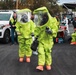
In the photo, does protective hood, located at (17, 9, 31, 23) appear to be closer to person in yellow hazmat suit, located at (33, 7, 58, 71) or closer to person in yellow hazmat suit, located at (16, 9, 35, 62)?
person in yellow hazmat suit, located at (16, 9, 35, 62)

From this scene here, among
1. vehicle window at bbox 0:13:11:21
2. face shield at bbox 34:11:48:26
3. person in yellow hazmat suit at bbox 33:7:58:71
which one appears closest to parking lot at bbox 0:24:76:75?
person in yellow hazmat suit at bbox 33:7:58:71

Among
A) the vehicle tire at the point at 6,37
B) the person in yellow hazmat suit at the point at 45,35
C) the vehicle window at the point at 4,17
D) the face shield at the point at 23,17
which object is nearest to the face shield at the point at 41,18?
the person in yellow hazmat suit at the point at 45,35

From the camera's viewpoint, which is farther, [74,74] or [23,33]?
[23,33]

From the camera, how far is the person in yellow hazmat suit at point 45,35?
31.9ft

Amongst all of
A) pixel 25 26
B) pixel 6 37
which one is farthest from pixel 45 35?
pixel 6 37

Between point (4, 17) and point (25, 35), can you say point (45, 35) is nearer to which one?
point (25, 35)

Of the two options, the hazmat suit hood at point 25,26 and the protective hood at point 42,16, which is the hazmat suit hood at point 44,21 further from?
the hazmat suit hood at point 25,26

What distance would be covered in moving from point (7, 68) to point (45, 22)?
1.77 m

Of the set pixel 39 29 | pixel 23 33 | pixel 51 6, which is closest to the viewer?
pixel 39 29

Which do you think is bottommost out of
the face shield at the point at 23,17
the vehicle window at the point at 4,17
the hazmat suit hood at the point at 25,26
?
the vehicle window at the point at 4,17

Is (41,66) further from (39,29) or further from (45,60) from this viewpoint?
(39,29)

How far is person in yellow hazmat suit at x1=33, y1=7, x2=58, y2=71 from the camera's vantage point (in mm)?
9711

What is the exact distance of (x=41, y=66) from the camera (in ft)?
32.0

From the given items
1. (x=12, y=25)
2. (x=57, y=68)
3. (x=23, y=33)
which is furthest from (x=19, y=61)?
(x=12, y=25)
